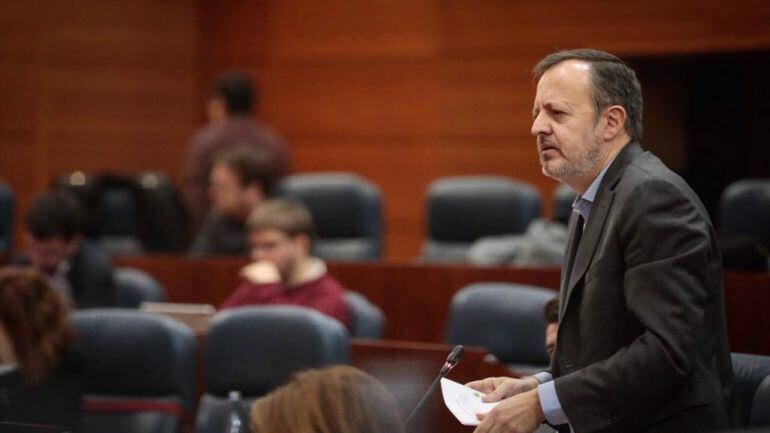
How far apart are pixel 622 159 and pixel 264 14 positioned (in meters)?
6.33

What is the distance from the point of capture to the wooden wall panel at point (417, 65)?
Result: 22.6ft

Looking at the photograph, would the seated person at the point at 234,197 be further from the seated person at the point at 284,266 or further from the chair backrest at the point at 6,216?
the chair backrest at the point at 6,216

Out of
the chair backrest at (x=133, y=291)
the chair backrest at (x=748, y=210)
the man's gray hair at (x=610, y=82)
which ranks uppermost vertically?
the man's gray hair at (x=610, y=82)

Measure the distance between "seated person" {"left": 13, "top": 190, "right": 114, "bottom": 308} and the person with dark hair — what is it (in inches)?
67.8

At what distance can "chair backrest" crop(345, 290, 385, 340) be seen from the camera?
4.55 metres

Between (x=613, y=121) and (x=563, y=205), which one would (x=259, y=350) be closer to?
(x=613, y=121)

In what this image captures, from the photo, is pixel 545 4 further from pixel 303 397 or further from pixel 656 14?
pixel 303 397

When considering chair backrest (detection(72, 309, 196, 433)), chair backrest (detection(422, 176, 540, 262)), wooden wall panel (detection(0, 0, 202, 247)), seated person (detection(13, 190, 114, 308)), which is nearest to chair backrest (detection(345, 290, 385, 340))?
chair backrest (detection(72, 309, 196, 433))

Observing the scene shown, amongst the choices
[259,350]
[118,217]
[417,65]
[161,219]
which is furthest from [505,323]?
[417,65]

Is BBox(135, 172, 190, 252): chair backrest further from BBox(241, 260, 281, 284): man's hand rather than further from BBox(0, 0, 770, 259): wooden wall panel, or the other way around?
BBox(241, 260, 281, 284): man's hand

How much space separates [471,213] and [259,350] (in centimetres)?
221

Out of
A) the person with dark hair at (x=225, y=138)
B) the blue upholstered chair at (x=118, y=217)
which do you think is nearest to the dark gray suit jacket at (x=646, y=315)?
the person with dark hair at (x=225, y=138)

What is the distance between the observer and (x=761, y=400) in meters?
2.38

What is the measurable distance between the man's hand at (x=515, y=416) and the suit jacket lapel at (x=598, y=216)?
0.21 metres
